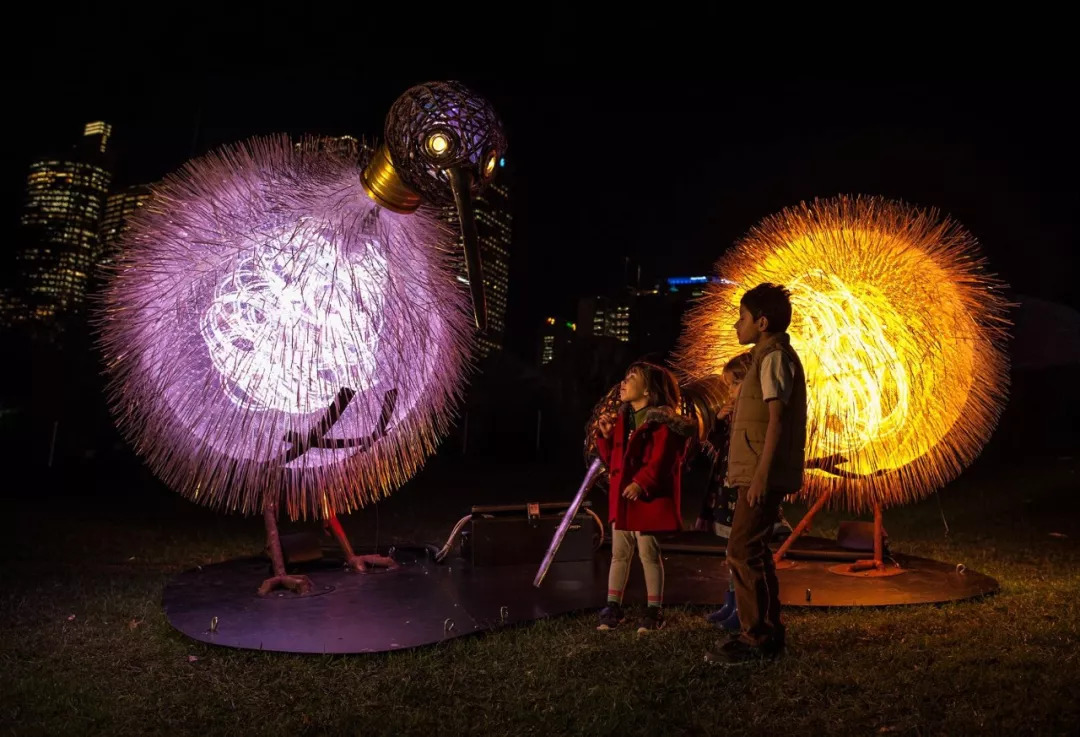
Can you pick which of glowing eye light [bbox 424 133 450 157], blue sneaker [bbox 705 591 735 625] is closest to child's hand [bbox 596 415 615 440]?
blue sneaker [bbox 705 591 735 625]

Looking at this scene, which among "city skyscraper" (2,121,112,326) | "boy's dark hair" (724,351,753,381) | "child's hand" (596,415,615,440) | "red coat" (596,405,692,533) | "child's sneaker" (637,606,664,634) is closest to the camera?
"child's sneaker" (637,606,664,634)

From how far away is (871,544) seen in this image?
7828 mm

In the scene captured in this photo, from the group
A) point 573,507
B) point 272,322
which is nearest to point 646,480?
point 573,507

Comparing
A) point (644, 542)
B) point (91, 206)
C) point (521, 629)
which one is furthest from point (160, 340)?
point (91, 206)

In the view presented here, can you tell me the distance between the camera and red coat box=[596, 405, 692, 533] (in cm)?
532

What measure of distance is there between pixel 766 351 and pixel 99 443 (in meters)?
18.5

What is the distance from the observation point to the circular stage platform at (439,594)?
5125 mm

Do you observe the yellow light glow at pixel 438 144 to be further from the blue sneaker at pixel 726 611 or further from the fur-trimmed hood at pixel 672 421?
the blue sneaker at pixel 726 611

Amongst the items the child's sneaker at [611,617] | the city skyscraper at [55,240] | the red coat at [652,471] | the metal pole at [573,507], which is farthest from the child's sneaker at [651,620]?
the city skyscraper at [55,240]

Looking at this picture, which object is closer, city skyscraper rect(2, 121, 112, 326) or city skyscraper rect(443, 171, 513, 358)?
city skyscraper rect(443, 171, 513, 358)

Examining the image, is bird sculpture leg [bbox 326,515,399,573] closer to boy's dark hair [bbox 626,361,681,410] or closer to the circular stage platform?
the circular stage platform

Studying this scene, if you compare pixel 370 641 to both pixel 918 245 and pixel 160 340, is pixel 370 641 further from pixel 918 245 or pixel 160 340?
pixel 918 245

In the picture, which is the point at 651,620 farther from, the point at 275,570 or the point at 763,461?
the point at 275,570

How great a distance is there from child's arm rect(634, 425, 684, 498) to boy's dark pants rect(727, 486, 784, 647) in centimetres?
77
